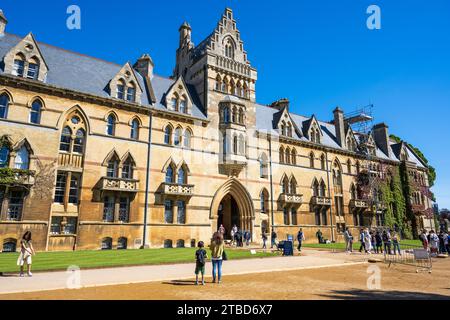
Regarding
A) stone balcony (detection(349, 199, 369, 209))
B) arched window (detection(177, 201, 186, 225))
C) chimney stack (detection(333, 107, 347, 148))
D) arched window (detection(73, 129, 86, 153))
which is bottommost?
arched window (detection(177, 201, 186, 225))

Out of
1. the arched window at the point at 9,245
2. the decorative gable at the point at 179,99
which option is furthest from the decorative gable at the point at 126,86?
the arched window at the point at 9,245

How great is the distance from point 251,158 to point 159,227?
13.1m

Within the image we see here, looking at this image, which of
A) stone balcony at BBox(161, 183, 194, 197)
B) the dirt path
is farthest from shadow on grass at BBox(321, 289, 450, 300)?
stone balcony at BBox(161, 183, 194, 197)

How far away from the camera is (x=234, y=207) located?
35.5 meters

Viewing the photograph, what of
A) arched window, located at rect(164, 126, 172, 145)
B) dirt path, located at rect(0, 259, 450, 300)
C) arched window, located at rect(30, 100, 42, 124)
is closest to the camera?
dirt path, located at rect(0, 259, 450, 300)

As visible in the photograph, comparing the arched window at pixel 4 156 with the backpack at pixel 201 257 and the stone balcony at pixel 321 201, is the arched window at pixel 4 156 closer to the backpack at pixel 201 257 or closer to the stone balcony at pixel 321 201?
the backpack at pixel 201 257

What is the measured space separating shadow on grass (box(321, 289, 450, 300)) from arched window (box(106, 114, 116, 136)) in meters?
22.3

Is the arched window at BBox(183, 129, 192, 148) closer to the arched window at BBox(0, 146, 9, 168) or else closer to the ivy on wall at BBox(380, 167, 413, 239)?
the arched window at BBox(0, 146, 9, 168)

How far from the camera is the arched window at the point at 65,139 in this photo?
24172 millimetres

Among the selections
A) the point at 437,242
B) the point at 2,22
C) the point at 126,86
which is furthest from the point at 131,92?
the point at 437,242

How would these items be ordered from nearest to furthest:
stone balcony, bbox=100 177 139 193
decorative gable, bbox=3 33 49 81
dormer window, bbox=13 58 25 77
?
decorative gable, bbox=3 33 49 81, dormer window, bbox=13 58 25 77, stone balcony, bbox=100 177 139 193

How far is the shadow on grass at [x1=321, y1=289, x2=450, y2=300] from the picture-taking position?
30.0 ft

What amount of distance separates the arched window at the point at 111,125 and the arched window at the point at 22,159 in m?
6.24
